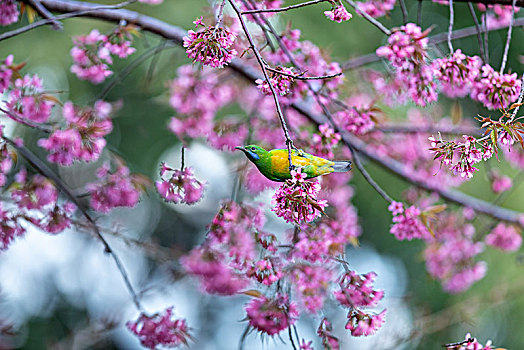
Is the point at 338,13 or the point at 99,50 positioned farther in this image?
the point at 99,50

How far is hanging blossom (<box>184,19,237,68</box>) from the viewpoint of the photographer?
1118mm

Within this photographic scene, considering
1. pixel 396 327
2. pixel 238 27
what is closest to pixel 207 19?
pixel 238 27

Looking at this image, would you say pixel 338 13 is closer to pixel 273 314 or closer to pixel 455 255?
pixel 273 314

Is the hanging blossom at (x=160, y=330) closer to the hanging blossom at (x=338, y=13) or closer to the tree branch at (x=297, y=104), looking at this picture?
the tree branch at (x=297, y=104)

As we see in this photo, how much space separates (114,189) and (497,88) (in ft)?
4.29

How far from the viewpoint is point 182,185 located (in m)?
1.59

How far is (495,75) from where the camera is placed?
1.48 meters

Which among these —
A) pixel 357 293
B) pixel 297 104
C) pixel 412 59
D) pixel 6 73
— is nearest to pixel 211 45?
pixel 412 59

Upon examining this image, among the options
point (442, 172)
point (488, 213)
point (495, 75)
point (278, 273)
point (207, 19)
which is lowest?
point (278, 273)

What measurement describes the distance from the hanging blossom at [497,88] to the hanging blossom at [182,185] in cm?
89

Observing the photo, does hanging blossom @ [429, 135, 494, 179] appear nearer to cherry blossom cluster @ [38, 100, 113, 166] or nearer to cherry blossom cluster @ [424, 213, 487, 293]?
cherry blossom cluster @ [38, 100, 113, 166]

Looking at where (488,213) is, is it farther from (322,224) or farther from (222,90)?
(222,90)

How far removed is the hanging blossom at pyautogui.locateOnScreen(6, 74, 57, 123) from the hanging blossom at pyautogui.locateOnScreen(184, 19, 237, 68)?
0.81 metres

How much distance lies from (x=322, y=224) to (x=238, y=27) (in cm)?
103
